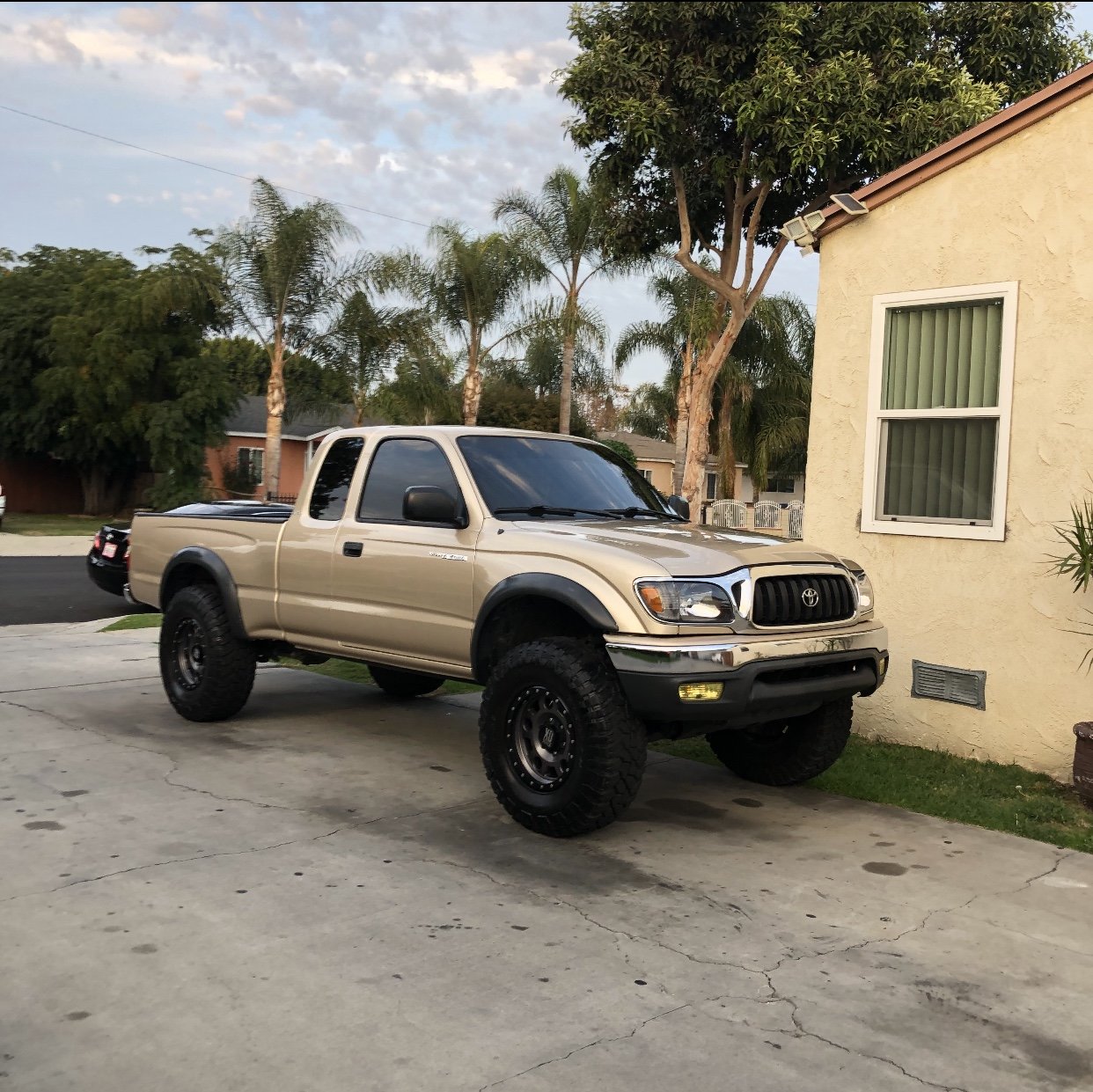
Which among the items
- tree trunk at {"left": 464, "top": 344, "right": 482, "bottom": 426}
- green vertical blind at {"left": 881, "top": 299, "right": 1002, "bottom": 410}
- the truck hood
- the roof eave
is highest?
tree trunk at {"left": 464, "top": 344, "right": 482, "bottom": 426}

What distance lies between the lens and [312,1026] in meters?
3.66

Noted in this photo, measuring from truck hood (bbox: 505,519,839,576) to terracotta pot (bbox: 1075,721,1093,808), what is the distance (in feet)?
5.81

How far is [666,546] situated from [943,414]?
3.19 meters

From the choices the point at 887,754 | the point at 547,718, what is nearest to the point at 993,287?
the point at 887,754

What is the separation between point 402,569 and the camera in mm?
6645

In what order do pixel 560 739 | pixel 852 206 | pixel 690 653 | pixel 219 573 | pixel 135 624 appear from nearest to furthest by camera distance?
pixel 690 653 → pixel 560 739 → pixel 219 573 → pixel 852 206 → pixel 135 624

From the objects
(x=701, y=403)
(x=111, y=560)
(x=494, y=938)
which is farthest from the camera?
(x=701, y=403)

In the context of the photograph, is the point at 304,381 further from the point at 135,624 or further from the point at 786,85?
the point at 135,624

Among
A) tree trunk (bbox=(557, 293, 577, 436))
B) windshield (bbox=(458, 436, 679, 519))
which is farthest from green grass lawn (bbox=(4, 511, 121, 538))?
windshield (bbox=(458, 436, 679, 519))

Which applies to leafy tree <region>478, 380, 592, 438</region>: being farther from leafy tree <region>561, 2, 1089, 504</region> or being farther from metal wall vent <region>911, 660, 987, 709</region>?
metal wall vent <region>911, 660, 987, 709</region>

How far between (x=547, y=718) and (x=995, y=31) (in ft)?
63.7

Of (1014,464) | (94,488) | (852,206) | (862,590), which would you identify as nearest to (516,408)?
(94,488)

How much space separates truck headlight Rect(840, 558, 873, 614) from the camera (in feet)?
20.8

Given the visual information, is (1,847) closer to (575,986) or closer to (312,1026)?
(312,1026)
